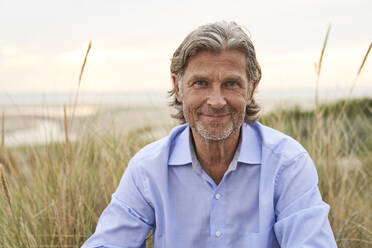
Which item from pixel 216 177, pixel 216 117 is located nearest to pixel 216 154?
pixel 216 177

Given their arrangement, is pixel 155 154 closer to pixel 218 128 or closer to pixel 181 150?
pixel 181 150

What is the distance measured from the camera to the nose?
211 cm

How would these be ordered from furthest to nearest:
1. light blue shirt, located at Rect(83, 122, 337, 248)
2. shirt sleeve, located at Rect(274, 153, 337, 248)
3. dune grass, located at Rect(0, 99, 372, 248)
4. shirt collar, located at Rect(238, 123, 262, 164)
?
dune grass, located at Rect(0, 99, 372, 248) < shirt collar, located at Rect(238, 123, 262, 164) < light blue shirt, located at Rect(83, 122, 337, 248) < shirt sleeve, located at Rect(274, 153, 337, 248)

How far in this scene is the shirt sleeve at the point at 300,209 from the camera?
1.99m

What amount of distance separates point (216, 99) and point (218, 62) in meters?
0.18

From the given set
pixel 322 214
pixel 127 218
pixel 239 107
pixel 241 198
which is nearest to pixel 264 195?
pixel 241 198

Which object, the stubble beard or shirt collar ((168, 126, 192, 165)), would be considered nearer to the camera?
the stubble beard

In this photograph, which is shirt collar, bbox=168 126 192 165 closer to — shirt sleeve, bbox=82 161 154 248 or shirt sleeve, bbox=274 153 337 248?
shirt sleeve, bbox=82 161 154 248

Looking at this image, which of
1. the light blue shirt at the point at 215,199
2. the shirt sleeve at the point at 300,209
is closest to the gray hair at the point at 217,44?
the light blue shirt at the point at 215,199

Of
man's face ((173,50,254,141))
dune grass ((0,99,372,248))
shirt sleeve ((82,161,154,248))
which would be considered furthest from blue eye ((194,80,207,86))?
dune grass ((0,99,372,248))

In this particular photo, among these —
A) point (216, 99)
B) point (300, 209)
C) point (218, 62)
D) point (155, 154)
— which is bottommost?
point (300, 209)

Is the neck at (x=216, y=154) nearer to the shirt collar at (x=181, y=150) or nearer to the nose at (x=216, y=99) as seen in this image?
the shirt collar at (x=181, y=150)

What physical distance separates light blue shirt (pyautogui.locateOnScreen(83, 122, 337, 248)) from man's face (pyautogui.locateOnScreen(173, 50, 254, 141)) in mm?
170

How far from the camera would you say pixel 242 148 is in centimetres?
223
